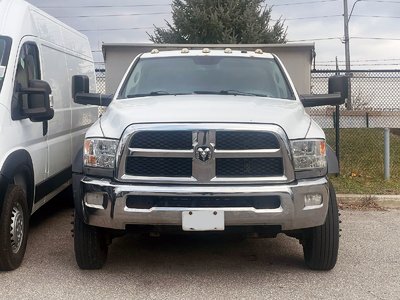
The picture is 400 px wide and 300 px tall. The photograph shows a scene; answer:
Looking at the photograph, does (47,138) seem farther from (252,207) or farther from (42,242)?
(252,207)

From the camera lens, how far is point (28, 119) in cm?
531

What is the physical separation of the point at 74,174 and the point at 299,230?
2.00 meters

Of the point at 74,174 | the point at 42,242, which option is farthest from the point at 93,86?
the point at 74,174

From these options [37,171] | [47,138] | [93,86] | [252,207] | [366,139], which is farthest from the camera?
[366,139]

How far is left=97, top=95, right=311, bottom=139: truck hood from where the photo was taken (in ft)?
14.2

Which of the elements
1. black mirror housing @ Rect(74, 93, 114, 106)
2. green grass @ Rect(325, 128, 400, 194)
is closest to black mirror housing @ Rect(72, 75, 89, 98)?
black mirror housing @ Rect(74, 93, 114, 106)

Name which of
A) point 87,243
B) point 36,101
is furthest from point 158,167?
point 36,101

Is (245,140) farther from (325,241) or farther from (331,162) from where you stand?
(325,241)

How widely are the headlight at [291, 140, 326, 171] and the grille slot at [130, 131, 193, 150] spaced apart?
0.84 metres

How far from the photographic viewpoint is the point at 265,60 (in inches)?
→ 238

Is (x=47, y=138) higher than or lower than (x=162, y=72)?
lower

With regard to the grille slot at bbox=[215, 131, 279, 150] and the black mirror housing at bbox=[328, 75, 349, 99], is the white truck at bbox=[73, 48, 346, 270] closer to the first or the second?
the grille slot at bbox=[215, 131, 279, 150]

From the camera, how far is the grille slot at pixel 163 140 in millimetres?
4242

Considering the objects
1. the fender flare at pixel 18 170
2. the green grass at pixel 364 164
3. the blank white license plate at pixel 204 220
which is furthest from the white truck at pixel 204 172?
the green grass at pixel 364 164
